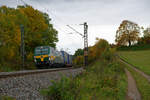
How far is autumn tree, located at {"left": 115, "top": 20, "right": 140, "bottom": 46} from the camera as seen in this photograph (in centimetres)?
6372

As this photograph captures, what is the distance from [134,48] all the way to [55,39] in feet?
122

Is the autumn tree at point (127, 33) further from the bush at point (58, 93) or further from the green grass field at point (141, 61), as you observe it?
the bush at point (58, 93)

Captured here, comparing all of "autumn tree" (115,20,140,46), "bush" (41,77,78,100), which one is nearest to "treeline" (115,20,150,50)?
"autumn tree" (115,20,140,46)

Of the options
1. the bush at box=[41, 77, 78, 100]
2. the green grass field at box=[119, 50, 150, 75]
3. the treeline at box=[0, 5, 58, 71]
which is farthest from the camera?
the green grass field at box=[119, 50, 150, 75]

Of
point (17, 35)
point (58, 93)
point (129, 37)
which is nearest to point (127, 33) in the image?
point (129, 37)

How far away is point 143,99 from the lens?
10.4m

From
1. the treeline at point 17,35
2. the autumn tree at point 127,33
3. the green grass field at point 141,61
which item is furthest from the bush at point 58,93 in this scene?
the autumn tree at point 127,33

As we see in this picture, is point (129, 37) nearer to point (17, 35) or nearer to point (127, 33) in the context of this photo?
point (127, 33)

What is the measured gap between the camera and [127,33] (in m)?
64.6

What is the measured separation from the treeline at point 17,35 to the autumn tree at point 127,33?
33871mm

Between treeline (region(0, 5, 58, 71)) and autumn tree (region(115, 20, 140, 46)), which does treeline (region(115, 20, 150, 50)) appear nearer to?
autumn tree (region(115, 20, 140, 46))

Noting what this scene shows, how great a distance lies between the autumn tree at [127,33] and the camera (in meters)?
63.7

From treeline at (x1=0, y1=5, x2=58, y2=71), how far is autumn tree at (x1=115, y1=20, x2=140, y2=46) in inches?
1334

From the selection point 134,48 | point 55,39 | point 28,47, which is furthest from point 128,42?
point 28,47
